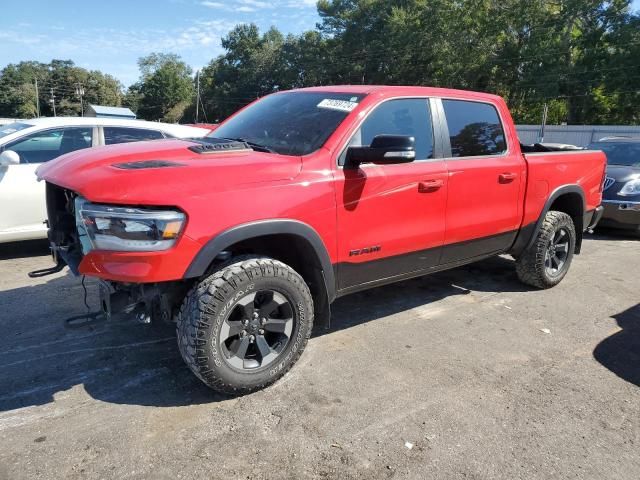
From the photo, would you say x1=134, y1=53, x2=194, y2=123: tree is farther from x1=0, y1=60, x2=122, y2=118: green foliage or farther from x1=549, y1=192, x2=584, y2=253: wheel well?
x1=549, y1=192, x2=584, y2=253: wheel well

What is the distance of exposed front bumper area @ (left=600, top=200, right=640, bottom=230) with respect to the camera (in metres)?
7.64

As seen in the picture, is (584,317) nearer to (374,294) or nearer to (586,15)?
(374,294)

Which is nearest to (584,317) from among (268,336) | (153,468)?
(268,336)

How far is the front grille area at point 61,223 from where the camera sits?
3.23 m

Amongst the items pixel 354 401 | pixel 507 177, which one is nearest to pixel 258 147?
pixel 354 401

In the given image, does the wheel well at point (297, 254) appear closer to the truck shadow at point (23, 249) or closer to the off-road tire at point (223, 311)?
the off-road tire at point (223, 311)

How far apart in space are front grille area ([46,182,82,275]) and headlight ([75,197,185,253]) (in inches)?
29.1

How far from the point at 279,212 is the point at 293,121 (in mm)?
999

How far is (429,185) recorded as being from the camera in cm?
370

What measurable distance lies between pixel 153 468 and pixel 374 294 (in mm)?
2903

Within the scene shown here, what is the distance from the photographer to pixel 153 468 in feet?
7.80

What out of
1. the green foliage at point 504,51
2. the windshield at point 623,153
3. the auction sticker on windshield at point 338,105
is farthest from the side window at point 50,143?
the green foliage at point 504,51

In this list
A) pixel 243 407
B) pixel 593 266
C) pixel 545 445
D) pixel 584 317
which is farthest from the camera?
pixel 593 266

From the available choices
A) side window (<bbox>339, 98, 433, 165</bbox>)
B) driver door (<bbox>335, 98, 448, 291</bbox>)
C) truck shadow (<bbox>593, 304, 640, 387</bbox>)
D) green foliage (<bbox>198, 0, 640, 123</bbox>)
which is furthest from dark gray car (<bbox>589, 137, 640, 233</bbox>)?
green foliage (<bbox>198, 0, 640, 123</bbox>)
